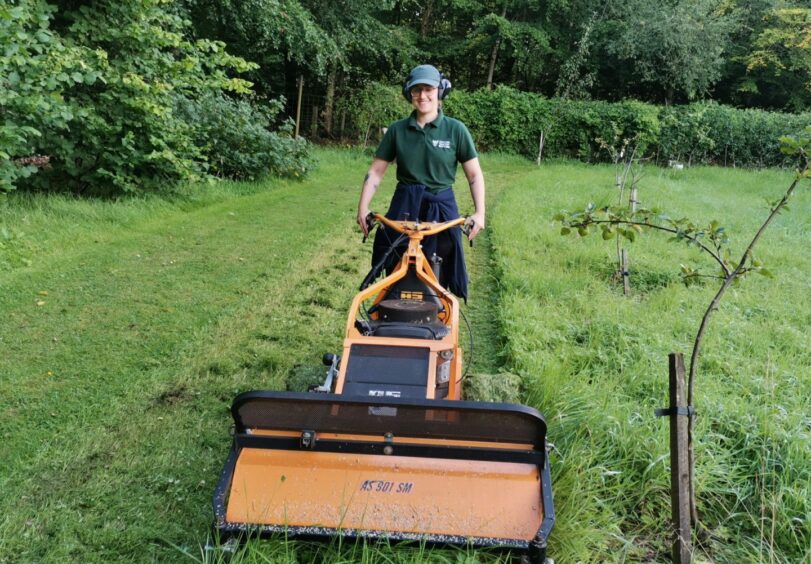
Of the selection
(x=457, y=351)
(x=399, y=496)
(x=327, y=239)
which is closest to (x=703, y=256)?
(x=327, y=239)

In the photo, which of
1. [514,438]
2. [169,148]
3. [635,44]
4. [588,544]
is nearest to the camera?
[514,438]

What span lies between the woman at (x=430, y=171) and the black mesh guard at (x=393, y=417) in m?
1.60

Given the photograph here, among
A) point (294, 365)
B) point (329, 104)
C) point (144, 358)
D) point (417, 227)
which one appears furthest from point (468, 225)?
point (329, 104)

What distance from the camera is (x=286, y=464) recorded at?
97.3 inches

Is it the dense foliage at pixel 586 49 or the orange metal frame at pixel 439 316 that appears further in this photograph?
the dense foliage at pixel 586 49

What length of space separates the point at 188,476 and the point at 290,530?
1.05 m

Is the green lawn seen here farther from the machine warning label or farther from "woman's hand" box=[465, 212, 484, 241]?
"woman's hand" box=[465, 212, 484, 241]

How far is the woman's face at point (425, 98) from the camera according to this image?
12.3ft

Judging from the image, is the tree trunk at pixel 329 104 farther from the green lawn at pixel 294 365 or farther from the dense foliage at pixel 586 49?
the green lawn at pixel 294 365

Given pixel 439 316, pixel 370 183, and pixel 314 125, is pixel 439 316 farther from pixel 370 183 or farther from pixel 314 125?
pixel 314 125

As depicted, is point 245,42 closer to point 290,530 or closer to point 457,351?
point 457,351

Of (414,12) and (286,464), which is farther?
(414,12)

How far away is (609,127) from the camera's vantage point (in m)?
18.9

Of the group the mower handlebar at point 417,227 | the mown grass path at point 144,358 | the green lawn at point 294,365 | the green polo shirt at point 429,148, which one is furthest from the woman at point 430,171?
the mown grass path at point 144,358
